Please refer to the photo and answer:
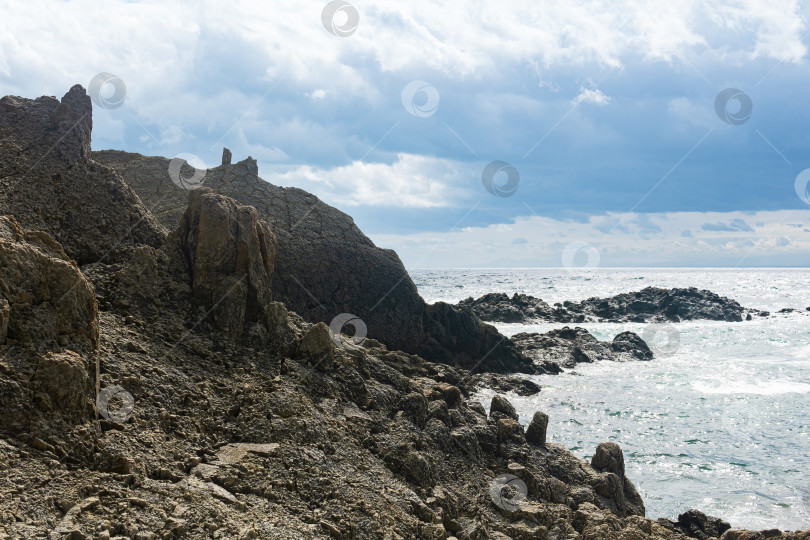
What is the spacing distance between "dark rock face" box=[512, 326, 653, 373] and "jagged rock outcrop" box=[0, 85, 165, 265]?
21.2 metres

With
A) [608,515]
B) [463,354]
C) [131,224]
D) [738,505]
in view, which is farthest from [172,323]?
[463,354]

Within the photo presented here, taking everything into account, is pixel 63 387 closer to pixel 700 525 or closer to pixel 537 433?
pixel 537 433

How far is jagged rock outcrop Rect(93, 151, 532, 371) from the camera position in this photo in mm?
21359

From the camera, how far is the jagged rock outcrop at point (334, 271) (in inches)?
841

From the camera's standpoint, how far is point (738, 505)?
12.2 meters

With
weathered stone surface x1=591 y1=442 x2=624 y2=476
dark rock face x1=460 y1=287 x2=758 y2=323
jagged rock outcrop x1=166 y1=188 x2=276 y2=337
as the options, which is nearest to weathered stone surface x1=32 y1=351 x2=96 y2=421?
jagged rock outcrop x1=166 y1=188 x2=276 y2=337

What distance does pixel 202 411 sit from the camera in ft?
21.2

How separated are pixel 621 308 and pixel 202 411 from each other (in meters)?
55.2

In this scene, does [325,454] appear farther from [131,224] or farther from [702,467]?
[702,467]

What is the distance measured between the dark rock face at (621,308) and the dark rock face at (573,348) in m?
14.1

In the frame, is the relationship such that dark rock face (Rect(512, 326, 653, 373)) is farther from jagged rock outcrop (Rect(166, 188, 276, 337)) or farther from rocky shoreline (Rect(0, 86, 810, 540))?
jagged rock outcrop (Rect(166, 188, 276, 337))

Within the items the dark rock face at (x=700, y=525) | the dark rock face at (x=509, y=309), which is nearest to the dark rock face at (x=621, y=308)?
the dark rock face at (x=509, y=309)

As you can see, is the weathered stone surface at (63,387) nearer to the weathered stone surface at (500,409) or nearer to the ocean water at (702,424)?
the weathered stone surface at (500,409)

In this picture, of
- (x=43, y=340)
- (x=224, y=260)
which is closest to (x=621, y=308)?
(x=224, y=260)
